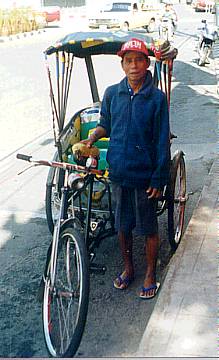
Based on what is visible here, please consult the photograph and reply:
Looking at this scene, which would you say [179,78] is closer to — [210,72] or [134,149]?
[210,72]

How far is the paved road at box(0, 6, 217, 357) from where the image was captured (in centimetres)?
348

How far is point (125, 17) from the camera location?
2625 cm

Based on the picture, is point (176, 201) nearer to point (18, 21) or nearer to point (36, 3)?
point (18, 21)

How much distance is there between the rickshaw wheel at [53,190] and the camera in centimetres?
452

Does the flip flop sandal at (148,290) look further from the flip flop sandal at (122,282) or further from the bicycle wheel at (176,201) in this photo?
the bicycle wheel at (176,201)

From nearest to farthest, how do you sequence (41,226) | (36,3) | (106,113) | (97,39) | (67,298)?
(67,298)
(106,113)
(97,39)
(41,226)
(36,3)

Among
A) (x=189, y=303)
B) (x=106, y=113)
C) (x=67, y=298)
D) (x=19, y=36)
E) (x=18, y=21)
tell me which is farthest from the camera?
(x=18, y=21)

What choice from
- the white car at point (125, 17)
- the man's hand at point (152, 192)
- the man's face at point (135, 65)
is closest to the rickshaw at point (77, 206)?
the man's hand at point (152, 192)

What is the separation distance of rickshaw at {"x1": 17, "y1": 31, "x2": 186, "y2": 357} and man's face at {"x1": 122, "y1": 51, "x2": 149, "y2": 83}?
1.98 feet

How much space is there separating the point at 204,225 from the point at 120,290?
1050 millimetres

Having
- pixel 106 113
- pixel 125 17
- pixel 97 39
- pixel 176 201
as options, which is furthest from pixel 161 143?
pixel 125 17

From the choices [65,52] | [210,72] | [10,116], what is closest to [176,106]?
[10,116]

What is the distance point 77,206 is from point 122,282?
0.67 m

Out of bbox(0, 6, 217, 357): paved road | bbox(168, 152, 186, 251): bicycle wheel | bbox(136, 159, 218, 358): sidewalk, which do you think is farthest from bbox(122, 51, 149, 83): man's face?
bbox(0, 6, 217, 357): paved road
